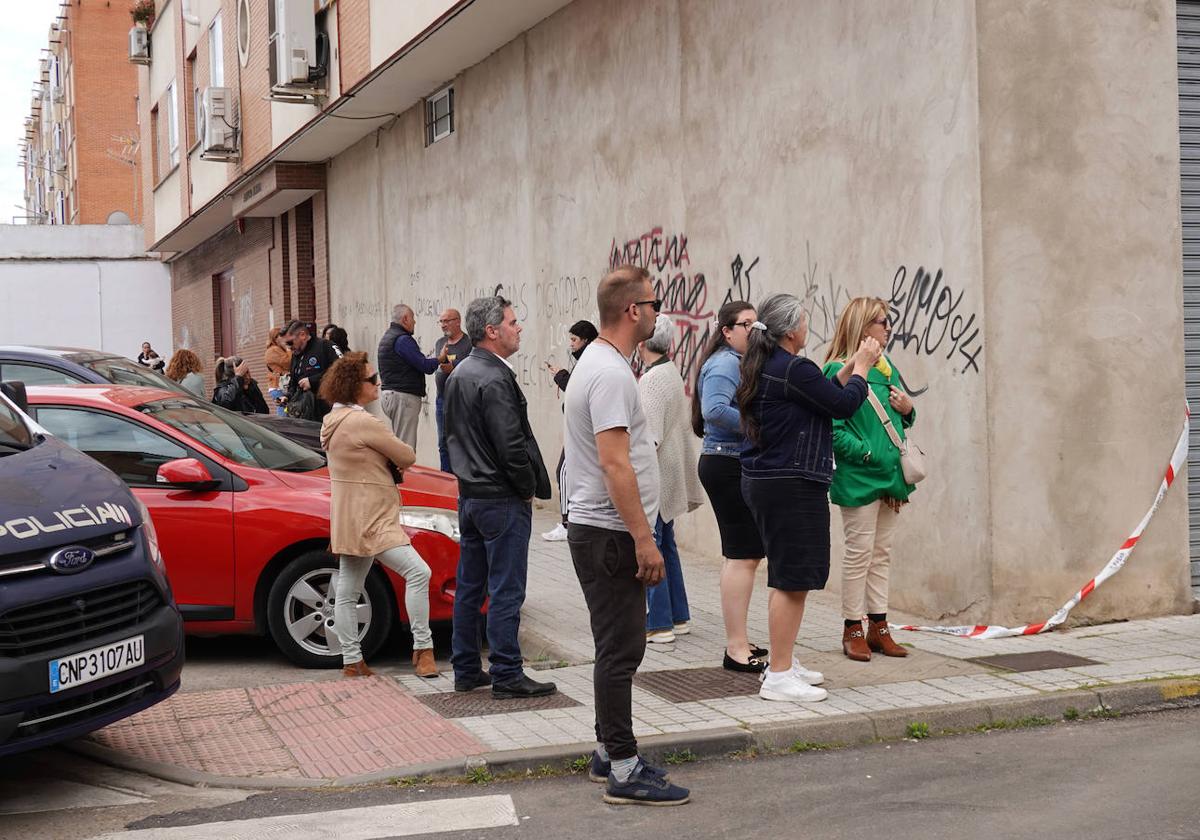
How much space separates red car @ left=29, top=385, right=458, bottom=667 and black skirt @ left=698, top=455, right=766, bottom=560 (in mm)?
1644

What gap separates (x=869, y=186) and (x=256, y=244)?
62.9 ft

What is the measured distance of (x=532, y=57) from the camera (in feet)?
47.4

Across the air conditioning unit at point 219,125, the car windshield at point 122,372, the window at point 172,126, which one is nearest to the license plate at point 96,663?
the car windshield at point 122,372

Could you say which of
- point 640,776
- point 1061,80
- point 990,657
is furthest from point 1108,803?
point 1061,80

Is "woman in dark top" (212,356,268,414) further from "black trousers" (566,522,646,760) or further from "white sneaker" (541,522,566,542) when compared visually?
"black trousers" (566,522,646,760)

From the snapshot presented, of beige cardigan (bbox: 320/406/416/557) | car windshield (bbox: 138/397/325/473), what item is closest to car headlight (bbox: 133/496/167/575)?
beige cardigan (bbox: 320/406/416/557)

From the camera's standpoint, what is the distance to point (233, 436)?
8.77 meters

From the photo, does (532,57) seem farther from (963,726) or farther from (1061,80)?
(963,726)

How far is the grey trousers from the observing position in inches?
552

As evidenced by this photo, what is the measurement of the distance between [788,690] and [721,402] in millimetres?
1573

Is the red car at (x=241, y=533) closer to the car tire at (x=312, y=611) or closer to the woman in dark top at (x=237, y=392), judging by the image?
the car tire at (x=312, y=611)

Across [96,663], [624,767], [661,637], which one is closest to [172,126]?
[661,637]

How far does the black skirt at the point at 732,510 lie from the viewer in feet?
23.9

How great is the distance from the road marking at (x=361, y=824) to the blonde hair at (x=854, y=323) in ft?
9.95
